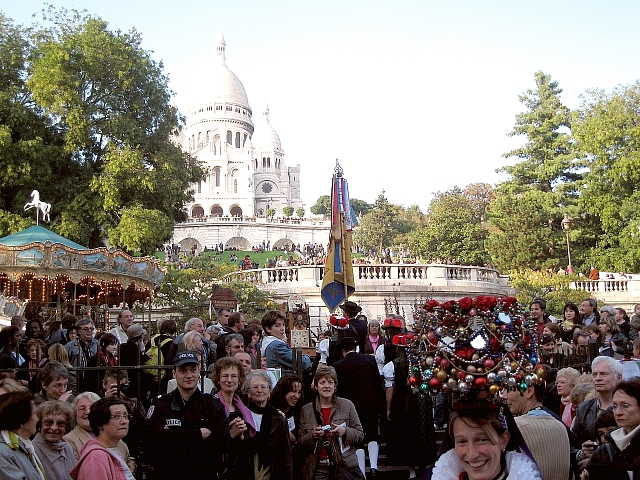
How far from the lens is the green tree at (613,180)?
115 ft

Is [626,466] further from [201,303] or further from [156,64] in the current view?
[156,64]

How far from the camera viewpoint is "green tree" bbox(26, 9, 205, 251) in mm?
27094

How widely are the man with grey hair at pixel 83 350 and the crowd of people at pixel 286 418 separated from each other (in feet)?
0.05

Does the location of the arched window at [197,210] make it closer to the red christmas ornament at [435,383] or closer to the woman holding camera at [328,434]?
the woman holding camera at [328,434]

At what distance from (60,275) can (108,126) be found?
945 centimetres

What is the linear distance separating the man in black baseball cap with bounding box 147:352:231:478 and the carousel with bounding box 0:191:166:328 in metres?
11.4

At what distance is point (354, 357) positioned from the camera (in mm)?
7828

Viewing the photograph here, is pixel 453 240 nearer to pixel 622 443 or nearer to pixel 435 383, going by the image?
pixel 622 443

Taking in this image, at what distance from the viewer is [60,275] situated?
19828 millimetres

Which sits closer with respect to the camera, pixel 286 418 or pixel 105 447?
pixel 105 447

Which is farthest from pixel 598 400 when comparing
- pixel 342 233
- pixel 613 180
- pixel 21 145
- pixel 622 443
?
pixel 613 180

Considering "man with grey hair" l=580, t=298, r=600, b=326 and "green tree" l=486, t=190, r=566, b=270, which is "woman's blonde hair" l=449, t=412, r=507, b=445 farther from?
"green tree" l=486, t=190, r=566, b=270

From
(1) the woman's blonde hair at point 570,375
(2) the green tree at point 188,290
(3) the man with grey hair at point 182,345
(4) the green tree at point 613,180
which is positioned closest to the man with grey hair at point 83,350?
(3) the man with grey hair at point 182,345

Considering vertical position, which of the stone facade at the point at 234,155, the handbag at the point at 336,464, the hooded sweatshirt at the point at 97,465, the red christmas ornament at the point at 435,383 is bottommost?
the handbag at the point at 336,464
